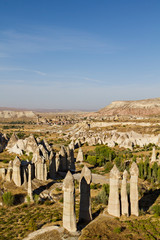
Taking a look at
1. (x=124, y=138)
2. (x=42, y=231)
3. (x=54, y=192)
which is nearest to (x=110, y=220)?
(x=42, y=231)

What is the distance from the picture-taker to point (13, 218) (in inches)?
915

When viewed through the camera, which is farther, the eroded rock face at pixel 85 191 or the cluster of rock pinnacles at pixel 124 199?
the cluster of rock pinnacles at pixel 124 199

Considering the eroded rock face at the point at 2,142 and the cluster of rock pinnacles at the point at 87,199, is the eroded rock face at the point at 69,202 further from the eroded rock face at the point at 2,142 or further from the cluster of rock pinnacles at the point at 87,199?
the eroded rock face at the point at 2,142

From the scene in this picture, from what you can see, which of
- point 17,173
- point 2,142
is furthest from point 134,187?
point 2,142

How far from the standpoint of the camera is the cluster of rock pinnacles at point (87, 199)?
1659 centimetres

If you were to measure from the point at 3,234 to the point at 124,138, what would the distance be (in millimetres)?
61947

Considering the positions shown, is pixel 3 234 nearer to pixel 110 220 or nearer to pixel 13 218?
pixel 13 218

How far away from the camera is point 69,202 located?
54.4 feet

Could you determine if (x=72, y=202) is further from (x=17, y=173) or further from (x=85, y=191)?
(x=17, y=173)

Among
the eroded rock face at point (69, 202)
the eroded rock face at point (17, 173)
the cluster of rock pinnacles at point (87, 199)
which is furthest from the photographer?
the eroded rock face at point (17, 173)

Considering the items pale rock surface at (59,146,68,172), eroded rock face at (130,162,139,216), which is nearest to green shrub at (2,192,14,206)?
pale rock surface at (59,146,68,172)

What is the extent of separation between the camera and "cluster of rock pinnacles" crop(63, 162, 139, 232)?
1659 cm

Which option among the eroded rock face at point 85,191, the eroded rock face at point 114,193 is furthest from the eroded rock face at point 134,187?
the eroded rock face at point 85,191

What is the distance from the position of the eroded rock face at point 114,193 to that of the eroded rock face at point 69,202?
402cm
